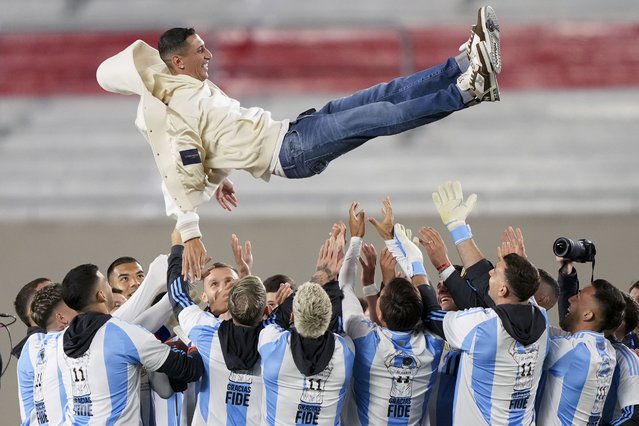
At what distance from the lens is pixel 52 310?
4.10 m

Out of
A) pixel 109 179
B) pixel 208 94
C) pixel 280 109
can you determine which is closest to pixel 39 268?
pixel 109 179

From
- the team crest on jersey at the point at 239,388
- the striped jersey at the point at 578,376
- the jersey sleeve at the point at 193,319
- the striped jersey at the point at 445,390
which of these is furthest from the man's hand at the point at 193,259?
the striped jersey at the point at 578,376

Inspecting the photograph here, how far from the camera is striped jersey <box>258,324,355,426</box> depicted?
3.72 metres

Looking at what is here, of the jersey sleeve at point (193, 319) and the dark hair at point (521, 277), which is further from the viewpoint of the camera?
the jersey sleeve at point (193, 319)

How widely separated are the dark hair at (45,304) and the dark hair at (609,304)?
80.7 inches

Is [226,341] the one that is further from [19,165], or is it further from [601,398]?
[19,165]

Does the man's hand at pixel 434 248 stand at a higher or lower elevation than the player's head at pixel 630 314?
higher

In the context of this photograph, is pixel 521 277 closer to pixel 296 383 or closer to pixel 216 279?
pixel 296 383

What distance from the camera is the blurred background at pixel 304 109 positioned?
24.3 feet

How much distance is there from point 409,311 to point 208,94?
114 cm

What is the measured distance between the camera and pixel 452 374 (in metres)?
4.07

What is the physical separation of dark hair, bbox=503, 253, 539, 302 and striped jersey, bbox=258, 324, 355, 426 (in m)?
0.63

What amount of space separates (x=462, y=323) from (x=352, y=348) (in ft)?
1.34

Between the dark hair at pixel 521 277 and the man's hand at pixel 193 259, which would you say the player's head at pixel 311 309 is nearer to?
the man's hand at pixel 193 259
